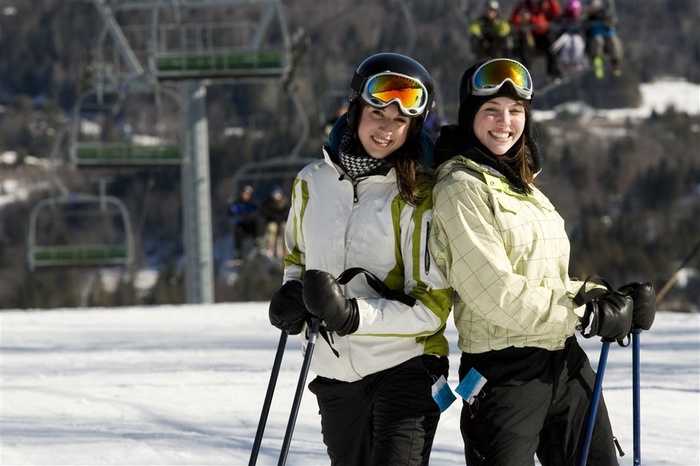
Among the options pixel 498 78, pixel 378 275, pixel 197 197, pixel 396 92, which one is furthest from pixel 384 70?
pixel 197 197

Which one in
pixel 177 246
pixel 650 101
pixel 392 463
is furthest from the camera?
pixel 650 101

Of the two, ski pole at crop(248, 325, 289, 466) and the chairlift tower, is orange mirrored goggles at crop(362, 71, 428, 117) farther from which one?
the chairlift tower

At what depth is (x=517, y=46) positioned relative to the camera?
Answer: 674 inches

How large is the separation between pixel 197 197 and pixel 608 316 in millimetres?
21341

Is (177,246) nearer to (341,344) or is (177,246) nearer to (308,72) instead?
(308,72)

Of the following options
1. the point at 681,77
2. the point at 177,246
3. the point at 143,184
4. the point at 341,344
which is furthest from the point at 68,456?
the point at 681,77

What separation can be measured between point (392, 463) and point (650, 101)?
539 ft

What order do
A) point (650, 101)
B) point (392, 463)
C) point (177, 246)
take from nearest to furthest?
point (392, 463) → point (177, 246) → point (650, 101)

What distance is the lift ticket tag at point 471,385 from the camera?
3.30 metres

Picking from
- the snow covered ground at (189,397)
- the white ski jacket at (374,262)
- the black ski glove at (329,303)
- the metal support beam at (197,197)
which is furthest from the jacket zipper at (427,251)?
the metal support beam at (197,197)

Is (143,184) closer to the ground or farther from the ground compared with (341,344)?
closer to the ground

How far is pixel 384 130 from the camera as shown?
3.35 metres

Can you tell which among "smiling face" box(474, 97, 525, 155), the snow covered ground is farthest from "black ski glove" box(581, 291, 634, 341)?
the snow covered ground

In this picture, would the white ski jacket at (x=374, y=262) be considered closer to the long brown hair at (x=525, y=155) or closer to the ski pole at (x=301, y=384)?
the ski pole at (x=301, y=384)
